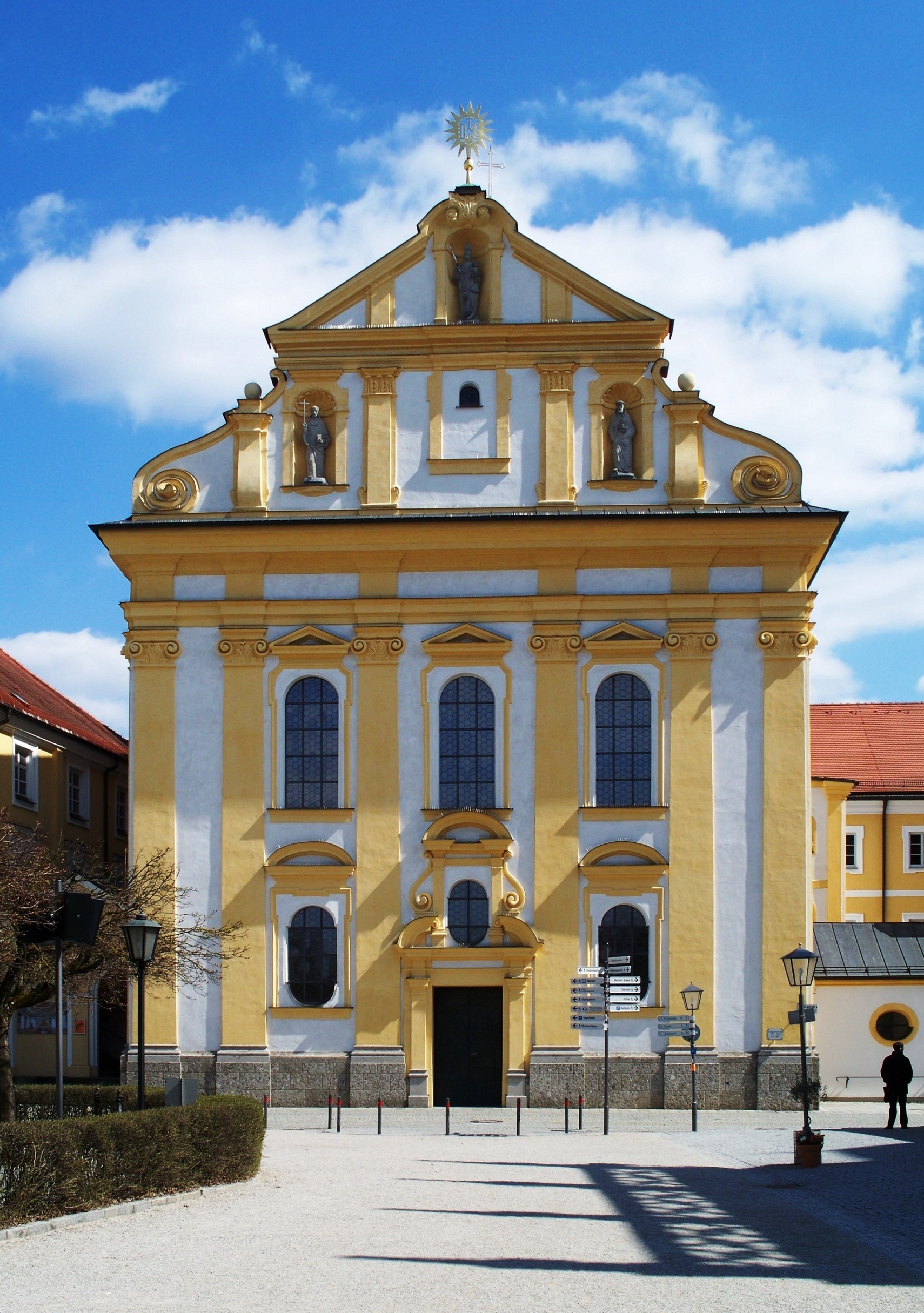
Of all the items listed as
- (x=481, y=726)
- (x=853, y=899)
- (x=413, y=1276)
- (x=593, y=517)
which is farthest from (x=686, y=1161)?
(x=853, y=899)

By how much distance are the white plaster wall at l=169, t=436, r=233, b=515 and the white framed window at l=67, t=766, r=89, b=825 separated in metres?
9.52

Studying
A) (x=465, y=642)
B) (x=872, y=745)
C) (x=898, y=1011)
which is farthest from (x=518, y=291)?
(x=872, y=745)

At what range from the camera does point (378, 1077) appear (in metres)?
32.0

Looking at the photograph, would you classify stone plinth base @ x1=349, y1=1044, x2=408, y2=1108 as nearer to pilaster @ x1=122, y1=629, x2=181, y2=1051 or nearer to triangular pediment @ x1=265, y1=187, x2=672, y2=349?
pilaster @ x1=122, y1=629, x2=181, y2=1051

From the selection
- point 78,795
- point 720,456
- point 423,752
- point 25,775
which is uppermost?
point 720,456

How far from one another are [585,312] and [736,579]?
657cm

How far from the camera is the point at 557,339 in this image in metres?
34.0

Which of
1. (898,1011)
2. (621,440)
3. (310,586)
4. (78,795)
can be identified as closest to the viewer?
(310,586)

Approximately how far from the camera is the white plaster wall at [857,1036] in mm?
35094

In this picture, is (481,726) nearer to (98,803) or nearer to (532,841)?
(532,841)

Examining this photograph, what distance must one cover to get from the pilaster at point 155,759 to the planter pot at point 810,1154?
49.8 ft

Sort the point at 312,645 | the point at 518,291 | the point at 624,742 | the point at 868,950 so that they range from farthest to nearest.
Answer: the point at 868,950 → the point at 518,291 → the point at 312,645 → the point at 624,742

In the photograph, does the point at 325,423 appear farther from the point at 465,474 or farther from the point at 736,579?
the point at 736,579

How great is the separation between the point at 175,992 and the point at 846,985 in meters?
14.7
